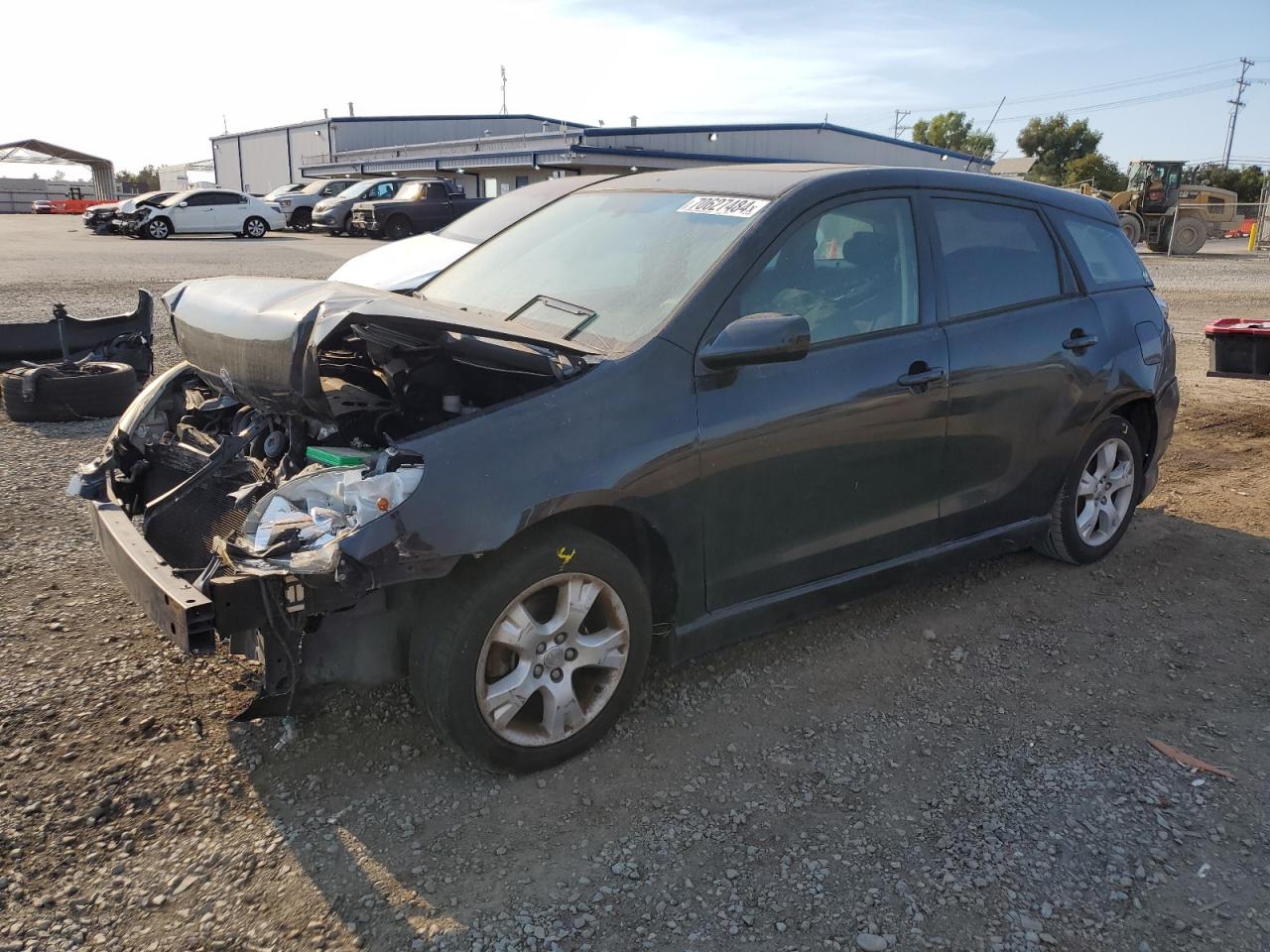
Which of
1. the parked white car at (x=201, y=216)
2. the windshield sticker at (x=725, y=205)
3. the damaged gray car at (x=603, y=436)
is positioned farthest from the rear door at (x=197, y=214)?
the windshield sticker at (x=725, y=205)

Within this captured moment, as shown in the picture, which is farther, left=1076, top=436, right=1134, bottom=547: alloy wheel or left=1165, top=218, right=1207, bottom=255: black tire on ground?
left=1165, top=218, right=1207, bottom=255: black tire on ground

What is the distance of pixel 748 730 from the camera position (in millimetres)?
3469

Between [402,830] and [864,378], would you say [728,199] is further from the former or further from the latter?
[402,830]

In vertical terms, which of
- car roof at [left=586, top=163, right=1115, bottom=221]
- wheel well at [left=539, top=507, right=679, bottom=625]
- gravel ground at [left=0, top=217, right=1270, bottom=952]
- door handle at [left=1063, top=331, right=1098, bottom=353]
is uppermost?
car roof at [left=586, top=163, right=1115, bottom=221]

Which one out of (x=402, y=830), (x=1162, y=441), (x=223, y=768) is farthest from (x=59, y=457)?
(x=1162, y=441)

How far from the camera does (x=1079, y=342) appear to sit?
449cm

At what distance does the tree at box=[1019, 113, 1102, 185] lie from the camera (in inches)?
2872

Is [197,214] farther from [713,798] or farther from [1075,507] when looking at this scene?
[713,798]

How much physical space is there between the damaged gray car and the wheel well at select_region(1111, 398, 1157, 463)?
1.53ft

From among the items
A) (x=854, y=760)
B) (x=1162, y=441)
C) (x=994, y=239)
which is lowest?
(x=854, y=760)

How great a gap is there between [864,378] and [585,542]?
1.33 metres

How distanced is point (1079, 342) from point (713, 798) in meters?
2.82

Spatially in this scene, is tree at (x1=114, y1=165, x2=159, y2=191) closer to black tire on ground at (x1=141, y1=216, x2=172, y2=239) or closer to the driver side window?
black tire on ground at (x1=141, y1=216, x2=172, y2=239)

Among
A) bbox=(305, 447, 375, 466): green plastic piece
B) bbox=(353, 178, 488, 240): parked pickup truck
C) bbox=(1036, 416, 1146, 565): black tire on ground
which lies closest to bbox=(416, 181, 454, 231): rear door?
bbox=(353, 178, 488, 240): parked pickup truck
